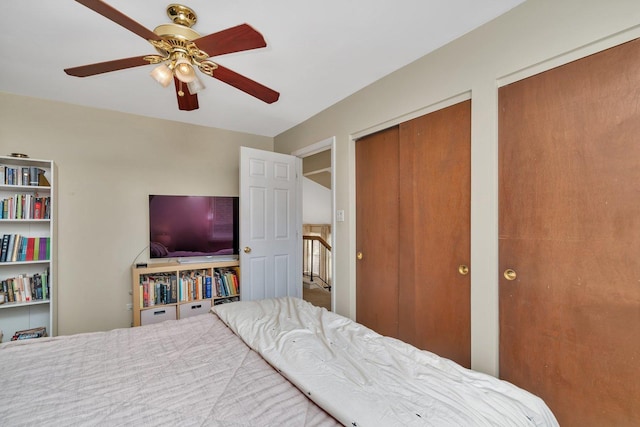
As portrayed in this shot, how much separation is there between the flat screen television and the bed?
5.28ft

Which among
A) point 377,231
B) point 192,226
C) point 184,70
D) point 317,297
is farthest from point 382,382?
point 317,297

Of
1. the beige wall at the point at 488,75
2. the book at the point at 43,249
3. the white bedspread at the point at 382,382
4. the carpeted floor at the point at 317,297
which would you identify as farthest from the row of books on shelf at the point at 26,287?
the beige wall at the point at 488,75

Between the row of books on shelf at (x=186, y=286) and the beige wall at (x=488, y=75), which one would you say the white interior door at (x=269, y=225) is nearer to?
the row of books on shelf at (x=186, y=286)

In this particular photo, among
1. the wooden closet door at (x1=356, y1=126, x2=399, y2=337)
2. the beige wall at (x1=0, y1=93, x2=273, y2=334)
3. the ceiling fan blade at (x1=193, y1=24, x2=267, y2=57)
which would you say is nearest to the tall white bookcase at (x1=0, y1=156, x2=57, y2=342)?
the beige wall at (x1=0, y1=93, x2=273, y2=334)

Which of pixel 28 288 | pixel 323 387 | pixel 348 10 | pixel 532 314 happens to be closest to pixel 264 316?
pixel 323 387

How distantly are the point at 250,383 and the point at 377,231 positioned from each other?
60.9 inches

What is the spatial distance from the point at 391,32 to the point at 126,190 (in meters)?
2.89

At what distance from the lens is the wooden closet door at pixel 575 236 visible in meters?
1.15

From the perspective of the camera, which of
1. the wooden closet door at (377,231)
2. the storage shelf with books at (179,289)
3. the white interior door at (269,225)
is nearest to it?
the wooden closet door at (377,231)

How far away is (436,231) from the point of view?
1.86 metres

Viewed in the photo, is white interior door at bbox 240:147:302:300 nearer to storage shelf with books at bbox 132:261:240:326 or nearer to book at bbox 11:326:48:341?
storage shelf with books at bbox 132:261:240:326

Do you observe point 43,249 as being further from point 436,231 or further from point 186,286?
point 436,231

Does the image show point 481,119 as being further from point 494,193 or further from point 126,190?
point 126,190

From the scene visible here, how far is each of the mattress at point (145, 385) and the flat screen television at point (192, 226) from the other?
1612 millimetres
